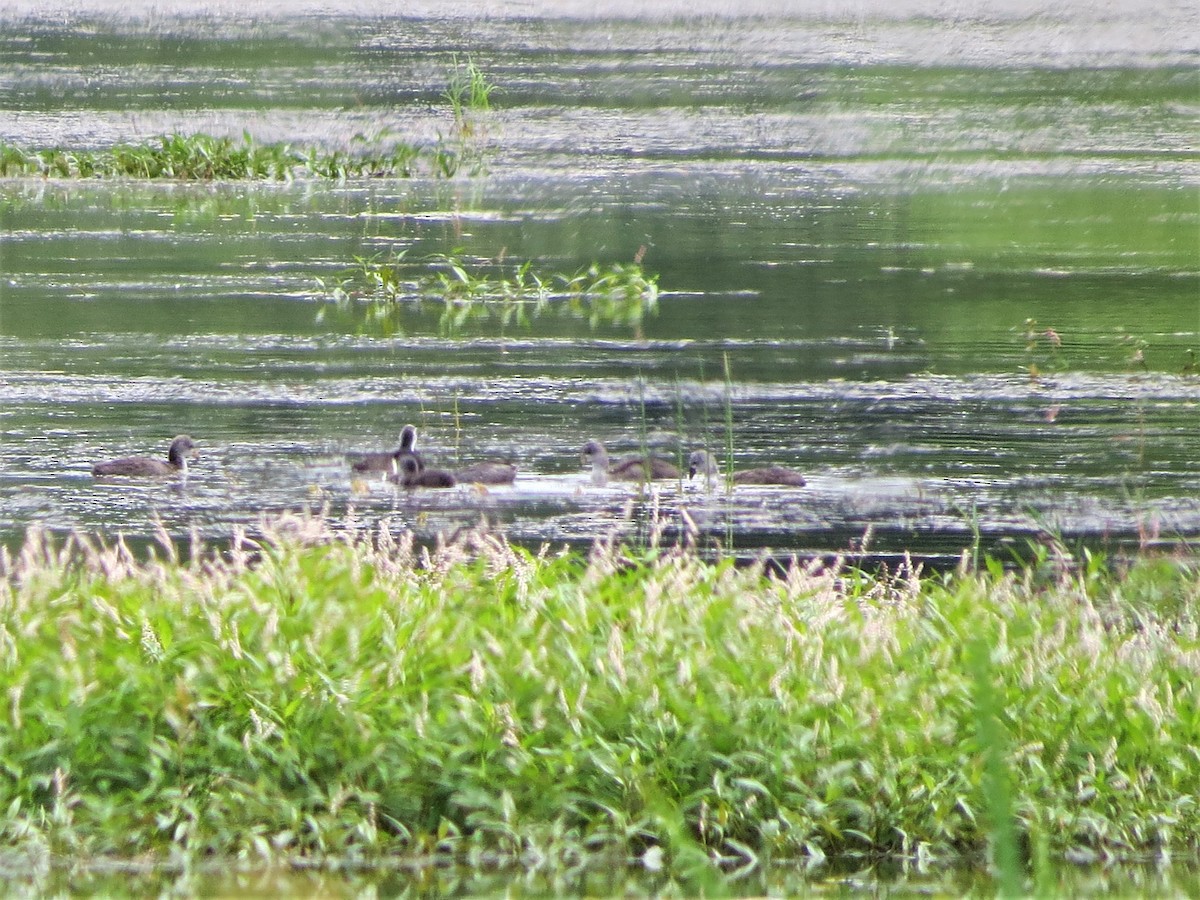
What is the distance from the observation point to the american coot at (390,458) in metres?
10.6

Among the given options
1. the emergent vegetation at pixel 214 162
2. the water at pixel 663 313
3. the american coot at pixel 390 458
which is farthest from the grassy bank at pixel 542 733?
the emergent vegetation at pixel 214 162

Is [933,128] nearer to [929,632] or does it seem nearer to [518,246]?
[518,246]

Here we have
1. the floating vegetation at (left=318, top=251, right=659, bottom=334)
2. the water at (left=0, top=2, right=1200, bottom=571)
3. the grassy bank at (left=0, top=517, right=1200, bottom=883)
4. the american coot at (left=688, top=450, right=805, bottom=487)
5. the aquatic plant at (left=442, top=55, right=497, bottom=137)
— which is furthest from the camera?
the aquatic plant at (left=442, top=55, right=497, bottom=137)

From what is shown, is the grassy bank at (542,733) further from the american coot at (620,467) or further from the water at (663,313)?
the american coot at (620,467)

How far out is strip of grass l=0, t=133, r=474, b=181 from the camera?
24859mm

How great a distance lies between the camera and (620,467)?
34.7 ft

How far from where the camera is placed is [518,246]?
19547mm

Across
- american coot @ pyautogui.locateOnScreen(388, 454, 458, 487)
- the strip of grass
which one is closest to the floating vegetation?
american coot @ pyautogui.locateOnScreen(388, 454, 458, 487)

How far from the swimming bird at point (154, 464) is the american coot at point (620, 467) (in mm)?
2021

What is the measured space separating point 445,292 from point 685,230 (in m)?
4.85

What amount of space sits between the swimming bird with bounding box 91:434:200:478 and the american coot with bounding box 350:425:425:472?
33.1 inches

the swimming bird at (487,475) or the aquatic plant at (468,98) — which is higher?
the aquatic plant at (468,98)

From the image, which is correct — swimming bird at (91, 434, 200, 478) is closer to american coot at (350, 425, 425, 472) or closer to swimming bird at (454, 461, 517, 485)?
american coot at (350, 425, 425, 472)

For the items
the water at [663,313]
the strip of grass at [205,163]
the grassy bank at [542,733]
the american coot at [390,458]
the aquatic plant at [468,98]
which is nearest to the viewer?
the grassy bank at [542,733]
